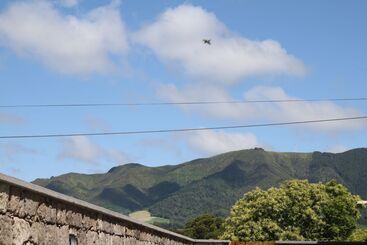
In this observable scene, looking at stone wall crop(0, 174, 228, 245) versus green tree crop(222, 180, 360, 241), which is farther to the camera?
green tree crop(222, 180, 360, 241)

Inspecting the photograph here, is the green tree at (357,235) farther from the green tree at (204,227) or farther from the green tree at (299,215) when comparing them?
the green tree at (204,227)

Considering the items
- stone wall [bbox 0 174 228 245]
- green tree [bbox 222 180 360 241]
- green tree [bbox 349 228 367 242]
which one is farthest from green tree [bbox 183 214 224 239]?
stone wall [bbox 0 174 228 245]

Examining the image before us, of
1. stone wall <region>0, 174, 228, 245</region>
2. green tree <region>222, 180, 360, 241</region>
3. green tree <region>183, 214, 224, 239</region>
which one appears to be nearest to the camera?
stone wall <region>0, 174, 228, 245</region>

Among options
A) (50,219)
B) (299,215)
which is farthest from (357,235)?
(50,219)

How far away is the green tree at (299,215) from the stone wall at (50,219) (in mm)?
37877

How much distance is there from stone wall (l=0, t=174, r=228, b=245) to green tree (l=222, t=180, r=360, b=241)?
37.9 meters

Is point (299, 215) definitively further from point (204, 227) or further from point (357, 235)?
point (204, 227)

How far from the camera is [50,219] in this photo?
7.98 m

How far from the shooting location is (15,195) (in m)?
6.95

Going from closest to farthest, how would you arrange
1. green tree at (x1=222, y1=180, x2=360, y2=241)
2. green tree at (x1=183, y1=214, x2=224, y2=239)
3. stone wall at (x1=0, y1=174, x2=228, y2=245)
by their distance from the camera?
1. stone wall at (x1=0, y1=174, x2=228, y2=245)
2. green tree at (x1=222, y1=180, x2=360, y2=241)
3. green tree at (x1=183, y1=214, x2=224, y2=239)

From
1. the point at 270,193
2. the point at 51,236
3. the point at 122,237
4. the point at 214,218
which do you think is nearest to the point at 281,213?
the point at 270,193

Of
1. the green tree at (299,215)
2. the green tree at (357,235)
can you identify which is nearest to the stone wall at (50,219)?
the green tree at (299,215)

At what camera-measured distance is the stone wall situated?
6785 mm

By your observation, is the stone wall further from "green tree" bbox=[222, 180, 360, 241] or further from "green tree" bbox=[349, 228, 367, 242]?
"green tree" bbox=[349, 228, 367, 242]
